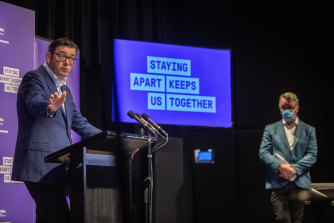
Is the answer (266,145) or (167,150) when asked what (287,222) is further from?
(167,150)

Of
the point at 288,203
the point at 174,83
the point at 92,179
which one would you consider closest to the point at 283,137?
the point at 288,203

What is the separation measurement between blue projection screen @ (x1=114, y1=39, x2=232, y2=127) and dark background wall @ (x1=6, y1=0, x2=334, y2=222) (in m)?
0.76

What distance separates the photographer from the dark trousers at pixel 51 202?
226cm

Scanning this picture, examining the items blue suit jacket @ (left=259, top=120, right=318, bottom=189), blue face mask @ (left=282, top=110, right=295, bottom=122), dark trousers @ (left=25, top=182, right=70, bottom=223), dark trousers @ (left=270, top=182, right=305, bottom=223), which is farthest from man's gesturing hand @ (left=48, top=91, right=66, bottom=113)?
blue face mask @ (left=282, top=110, right=295, bottom=122)

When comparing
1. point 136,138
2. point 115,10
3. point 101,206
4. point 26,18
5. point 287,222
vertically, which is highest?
point 115,10

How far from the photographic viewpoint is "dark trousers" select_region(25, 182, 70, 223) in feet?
7.42

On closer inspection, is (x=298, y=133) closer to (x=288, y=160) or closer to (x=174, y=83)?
(x=288, y=160)

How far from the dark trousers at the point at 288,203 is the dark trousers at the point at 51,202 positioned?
8.36ft

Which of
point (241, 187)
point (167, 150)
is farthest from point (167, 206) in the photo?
point (241, 187)

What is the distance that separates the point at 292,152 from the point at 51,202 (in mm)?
2791

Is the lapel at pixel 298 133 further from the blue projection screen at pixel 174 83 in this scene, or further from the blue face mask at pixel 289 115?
the blue projection screen at pixel 174 83

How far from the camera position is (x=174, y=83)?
15.0ft

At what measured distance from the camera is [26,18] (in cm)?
368

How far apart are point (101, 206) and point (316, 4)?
14.9 ft
